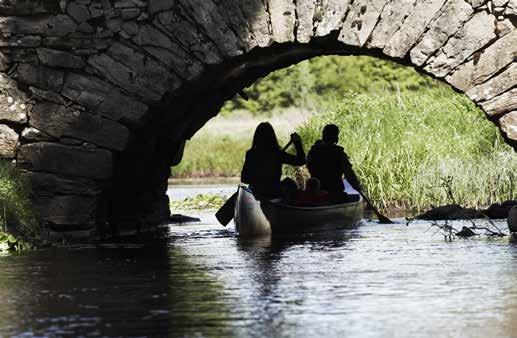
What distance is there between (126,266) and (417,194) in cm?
929

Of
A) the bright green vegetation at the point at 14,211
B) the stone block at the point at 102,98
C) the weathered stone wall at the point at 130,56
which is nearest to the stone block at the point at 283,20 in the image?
the weathered stone wall at the point at 130,56

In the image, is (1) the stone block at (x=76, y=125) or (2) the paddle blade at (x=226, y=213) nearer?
(1) the stone block at (x=76, y=125)

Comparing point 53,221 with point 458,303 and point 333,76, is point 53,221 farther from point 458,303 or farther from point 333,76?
point 333,76

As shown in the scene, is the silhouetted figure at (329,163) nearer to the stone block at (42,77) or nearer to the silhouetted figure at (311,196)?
the silhouetted figure at (311,196)

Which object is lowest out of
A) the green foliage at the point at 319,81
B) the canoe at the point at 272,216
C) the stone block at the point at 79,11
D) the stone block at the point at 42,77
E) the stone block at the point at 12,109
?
the canoe at the point at 272,216

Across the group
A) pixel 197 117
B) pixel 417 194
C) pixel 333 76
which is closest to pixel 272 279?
pixel 197 117

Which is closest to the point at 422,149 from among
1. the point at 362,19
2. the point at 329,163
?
the point at 329,163

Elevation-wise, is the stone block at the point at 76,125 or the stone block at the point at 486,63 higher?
the stone block at the point at 486,63

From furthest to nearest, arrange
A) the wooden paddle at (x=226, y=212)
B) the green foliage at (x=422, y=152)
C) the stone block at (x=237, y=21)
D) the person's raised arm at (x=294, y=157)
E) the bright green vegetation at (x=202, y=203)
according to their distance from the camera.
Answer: the bright green vegetation at (x=202, y=203)
the green foliage at (x=422, y=152)
the wooden paddle at (x=226, y=212)
the person's raised arm at (x=294, y=157)
the stone block at (x=237, y=21)

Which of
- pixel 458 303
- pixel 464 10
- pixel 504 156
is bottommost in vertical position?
pixel 458 303

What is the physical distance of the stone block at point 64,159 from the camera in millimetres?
15055

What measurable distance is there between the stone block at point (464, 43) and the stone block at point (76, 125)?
3.42 metres

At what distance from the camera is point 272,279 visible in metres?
11.0

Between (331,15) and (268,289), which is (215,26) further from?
(268,289)
